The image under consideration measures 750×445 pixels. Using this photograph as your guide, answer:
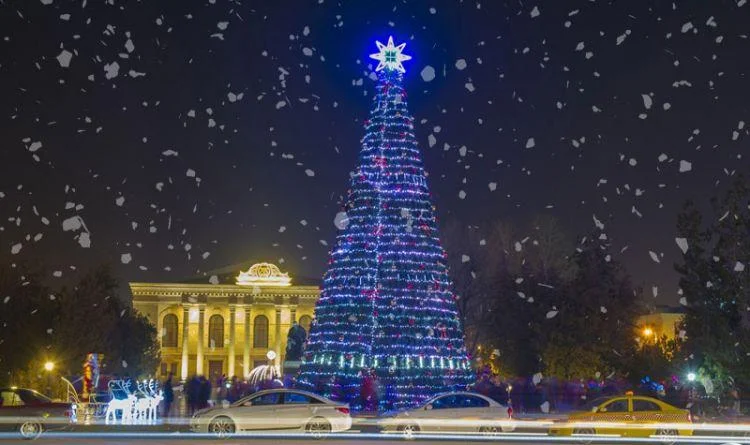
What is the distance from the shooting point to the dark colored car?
23391mm

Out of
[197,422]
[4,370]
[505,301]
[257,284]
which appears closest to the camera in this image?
[197,422]

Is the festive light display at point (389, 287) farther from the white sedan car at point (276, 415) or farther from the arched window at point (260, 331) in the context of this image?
the arched window at point (260, 331)

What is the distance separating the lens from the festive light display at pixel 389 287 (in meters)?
34.2

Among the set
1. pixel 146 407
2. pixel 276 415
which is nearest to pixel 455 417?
pixel 276 415

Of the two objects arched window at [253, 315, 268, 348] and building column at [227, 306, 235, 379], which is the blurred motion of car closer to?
building column at [227, 306, 235, 379]

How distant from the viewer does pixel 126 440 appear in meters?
18.7

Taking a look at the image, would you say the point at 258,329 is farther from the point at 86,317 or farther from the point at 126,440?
the point at 126,440

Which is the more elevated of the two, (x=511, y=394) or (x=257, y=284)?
(x=257, y=284)

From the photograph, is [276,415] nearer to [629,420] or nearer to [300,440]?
[300,440]

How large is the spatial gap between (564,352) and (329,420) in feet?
93.2

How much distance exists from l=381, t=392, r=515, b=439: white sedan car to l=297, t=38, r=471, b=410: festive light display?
1010cm

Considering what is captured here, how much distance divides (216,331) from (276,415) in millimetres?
81766

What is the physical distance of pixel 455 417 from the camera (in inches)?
898

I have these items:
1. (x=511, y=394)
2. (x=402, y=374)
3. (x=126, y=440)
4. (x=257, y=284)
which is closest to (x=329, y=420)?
(x=126, y=440)
